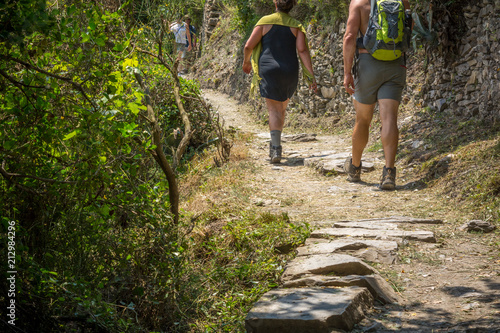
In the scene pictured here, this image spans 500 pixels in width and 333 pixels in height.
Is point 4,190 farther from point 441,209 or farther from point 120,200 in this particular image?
point 441,209

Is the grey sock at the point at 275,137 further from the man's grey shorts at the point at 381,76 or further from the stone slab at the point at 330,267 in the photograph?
the stone slab at the point at 330,267

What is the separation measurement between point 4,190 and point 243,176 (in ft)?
11.3

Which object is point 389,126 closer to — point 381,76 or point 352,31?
point 381,76

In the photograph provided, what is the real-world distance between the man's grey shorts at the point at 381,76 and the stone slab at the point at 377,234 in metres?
1.85

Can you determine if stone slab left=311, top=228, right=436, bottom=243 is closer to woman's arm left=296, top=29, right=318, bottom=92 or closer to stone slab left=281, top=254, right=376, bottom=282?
stone slab left=281, top=254, right=376, bottom=282

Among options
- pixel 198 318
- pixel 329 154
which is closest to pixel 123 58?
pixel 198 318

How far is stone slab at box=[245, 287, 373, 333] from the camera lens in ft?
7.78

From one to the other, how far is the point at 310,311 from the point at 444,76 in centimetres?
544

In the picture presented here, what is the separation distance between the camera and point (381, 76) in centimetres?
512

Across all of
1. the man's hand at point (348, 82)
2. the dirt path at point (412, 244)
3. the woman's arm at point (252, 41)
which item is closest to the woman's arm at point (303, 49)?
the woman's arm at point (252, 41)

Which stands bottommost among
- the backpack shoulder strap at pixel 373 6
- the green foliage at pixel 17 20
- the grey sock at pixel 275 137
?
the grey sock at pixel 275 137

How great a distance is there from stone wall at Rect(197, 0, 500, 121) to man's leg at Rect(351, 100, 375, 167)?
1.51 m

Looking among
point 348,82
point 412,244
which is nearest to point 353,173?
point 348,82

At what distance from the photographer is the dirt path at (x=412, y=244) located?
251 centimetres
